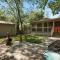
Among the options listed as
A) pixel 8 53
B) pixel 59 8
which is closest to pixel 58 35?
pixel 59 8

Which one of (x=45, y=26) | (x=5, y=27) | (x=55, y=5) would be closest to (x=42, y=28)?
(x=45, y=26)

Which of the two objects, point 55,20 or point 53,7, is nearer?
point 53,7

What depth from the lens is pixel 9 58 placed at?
11.3 m

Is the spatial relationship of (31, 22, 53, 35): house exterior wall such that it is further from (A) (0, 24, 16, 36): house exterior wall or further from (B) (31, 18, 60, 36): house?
(A) (0, 24, 16, 36): house exterior wall

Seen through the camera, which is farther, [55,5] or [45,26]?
[45,26]

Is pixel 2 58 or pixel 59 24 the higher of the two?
pixel 59 24

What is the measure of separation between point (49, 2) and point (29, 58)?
1243cm

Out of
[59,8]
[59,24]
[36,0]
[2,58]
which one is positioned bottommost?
[2,58]

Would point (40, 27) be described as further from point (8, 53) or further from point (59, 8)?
point (8, 53)

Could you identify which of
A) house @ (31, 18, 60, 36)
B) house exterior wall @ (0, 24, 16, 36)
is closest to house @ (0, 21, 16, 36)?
house exterior wall @ (0, 24, 16, 36)

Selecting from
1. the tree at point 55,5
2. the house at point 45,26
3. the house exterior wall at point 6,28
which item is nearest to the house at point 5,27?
the house exterior wall at point 6,28

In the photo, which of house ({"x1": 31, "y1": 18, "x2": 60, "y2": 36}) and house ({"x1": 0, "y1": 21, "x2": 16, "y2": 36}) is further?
house ({"x1": 0, "y1": 21, "x2": 16, "y2": 36})

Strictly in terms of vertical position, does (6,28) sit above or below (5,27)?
below

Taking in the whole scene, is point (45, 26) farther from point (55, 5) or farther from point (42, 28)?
point (55, 5)
